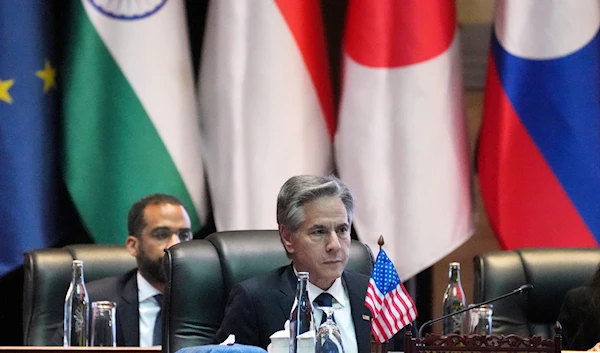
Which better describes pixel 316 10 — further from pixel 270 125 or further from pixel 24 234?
pixel 24 234

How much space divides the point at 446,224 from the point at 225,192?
101cm

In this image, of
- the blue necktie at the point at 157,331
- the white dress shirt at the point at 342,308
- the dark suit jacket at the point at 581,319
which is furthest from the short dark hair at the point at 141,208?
the dark suit jacket at the point at 581,319

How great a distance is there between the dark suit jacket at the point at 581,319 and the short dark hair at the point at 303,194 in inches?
40.7

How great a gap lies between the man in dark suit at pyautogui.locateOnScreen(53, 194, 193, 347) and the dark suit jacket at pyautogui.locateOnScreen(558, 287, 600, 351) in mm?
1504

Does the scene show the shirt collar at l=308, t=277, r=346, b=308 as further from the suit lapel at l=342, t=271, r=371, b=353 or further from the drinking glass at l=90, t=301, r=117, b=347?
the drinking glass at l=90, t=301, r=117, b=347

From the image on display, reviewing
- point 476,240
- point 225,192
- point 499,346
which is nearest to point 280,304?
point 499,346

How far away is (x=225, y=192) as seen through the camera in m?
5.21

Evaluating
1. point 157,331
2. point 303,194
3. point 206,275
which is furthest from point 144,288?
point 303,194

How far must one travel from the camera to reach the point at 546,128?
5.20 meters

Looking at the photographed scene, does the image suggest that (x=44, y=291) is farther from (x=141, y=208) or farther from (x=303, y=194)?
(x=303, y=194)

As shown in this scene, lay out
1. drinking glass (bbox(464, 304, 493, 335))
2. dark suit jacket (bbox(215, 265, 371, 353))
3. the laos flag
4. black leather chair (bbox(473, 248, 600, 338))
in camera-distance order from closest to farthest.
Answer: dark suit jacket (bbox(215, 265, 371, 353)) < drinking glass (bbox(464, 304, 493, 335)) < black leather chair (bbox(473, 248, 600, 338)) < the laos flag

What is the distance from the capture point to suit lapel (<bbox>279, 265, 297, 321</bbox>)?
3.50 metres

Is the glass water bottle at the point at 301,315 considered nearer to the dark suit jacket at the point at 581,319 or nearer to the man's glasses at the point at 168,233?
the dark suit jacket at the point at 581,319

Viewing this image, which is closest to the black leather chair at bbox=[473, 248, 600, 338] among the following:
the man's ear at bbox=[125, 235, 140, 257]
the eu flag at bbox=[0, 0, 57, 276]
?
the man's ear at bbox=[125, 235, 140, 257]
